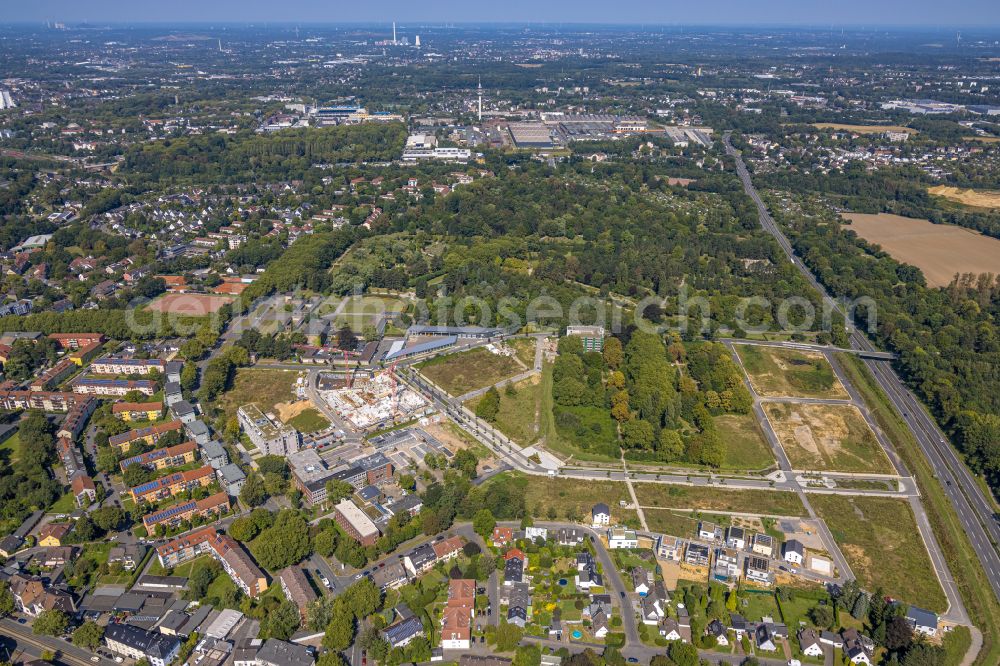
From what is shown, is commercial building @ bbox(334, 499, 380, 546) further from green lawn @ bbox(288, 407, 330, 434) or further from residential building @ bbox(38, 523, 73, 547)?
residential building @ bbox(38, 523, 73, 547)

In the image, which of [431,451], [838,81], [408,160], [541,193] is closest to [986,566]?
[431,451]

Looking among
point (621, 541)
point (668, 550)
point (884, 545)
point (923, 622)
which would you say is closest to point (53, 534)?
point (621, 541)

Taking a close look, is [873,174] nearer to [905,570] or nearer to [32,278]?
[905,570]

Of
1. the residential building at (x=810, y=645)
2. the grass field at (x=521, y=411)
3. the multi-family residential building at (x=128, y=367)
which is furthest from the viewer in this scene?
the multi-family residential building at (x=128, y=367)

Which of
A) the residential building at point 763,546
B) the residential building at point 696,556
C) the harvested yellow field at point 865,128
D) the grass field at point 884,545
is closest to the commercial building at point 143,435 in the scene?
the residential building at point 696,556

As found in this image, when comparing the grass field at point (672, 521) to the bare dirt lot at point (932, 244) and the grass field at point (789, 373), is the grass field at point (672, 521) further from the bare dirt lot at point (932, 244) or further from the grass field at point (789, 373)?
the bare dirt lot at point (932, 244)

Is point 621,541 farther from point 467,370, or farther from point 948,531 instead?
point 467,370
